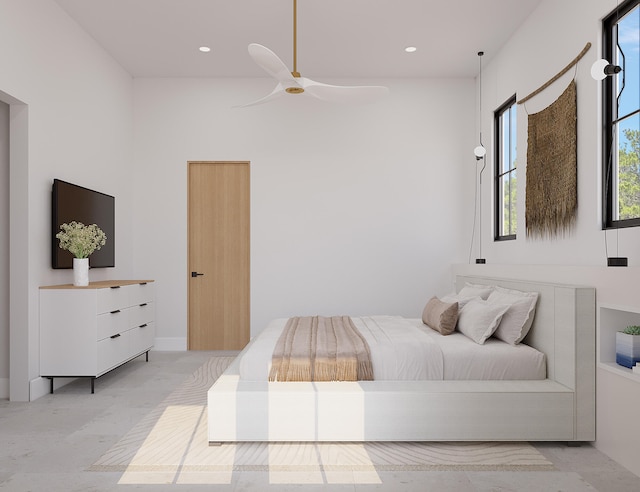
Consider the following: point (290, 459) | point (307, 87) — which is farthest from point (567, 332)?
point (307, 87)

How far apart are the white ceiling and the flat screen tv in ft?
4.88

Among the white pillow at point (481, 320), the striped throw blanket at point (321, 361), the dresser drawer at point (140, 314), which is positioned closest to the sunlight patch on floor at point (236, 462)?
the striped throw blanket at point (321, 361)

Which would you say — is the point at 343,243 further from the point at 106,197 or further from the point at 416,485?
the point at 416,485

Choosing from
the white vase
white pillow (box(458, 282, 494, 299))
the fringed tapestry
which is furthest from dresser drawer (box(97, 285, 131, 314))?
the fringed tapestry

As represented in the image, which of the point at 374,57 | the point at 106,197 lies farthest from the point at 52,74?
the point at 374,57

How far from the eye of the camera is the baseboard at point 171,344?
5.85 meters

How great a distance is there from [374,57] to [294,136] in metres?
1.23

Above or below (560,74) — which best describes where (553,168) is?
below

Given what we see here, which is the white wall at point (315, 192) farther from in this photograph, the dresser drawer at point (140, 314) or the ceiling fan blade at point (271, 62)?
the ceiling fan blade at point (271, 62)

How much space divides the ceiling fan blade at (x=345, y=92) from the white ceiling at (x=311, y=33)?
1.03m

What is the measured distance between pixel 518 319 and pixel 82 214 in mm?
3574

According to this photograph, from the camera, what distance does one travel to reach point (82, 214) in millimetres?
4480

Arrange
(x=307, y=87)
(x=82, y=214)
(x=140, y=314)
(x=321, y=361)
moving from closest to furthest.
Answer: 1. (x=321, y=361)
2. (x=307, y=87)
3. (x=82, y=214)
4. (x=140, y=314)

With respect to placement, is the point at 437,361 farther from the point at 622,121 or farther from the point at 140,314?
the point at 140,314
